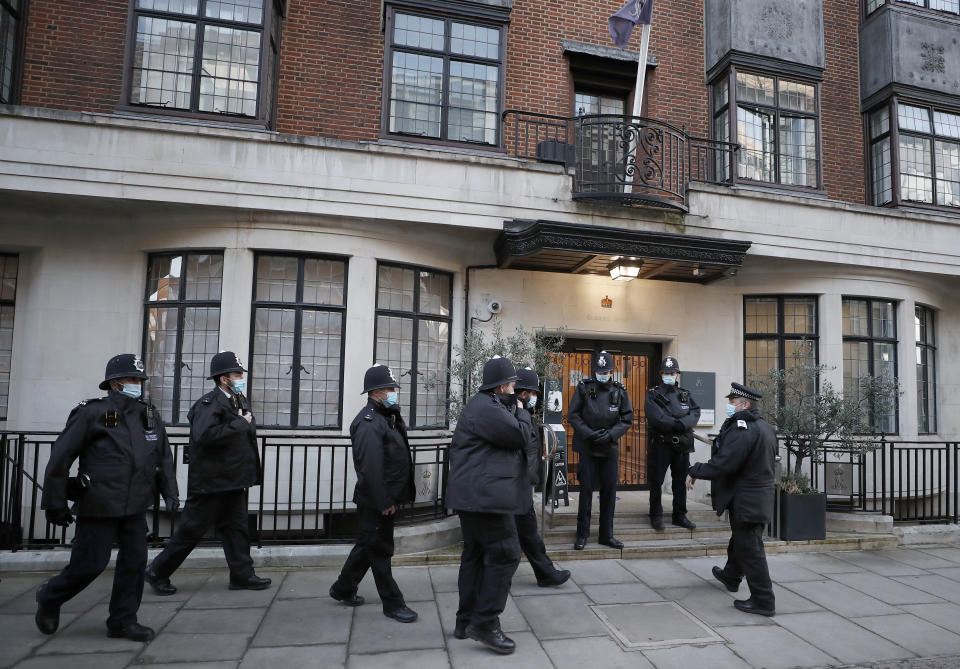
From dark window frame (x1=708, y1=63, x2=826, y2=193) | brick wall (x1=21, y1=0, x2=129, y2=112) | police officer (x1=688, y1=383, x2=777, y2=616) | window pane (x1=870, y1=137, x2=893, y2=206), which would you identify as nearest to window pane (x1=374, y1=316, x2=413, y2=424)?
police officer (x1=688, y1=383, x2=777, y2=616)

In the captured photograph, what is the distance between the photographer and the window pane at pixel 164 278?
7906 mm

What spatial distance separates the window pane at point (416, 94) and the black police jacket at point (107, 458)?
5687 millimetres

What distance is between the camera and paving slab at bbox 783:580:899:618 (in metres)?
5.52

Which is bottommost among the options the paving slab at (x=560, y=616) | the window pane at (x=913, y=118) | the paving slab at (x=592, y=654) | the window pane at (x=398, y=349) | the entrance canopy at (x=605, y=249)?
the paving slab at (x=560, y=616)

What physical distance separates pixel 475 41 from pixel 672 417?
6130 mm

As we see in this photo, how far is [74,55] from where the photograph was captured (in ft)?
27.1

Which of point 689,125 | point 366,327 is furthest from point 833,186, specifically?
point 366,327

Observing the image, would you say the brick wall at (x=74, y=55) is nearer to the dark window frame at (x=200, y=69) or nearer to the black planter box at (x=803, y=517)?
the dark window frame at (x=200, y=69)

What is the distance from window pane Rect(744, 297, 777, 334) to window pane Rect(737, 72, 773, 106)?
10.7ft

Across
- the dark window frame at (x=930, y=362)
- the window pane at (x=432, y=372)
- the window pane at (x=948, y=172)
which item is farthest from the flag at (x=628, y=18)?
the dark window frame at (x=930, y=362)

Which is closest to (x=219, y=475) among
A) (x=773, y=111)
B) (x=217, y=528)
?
(x=217, y=528)

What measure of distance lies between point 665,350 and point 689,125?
3.82 m

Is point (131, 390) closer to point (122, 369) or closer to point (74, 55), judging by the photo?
point (122, 369)

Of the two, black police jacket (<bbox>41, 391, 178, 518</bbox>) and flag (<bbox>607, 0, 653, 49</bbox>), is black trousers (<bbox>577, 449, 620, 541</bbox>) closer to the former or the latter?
black police jacket (<bbox>41, 391, 178, 518</bbox>)
